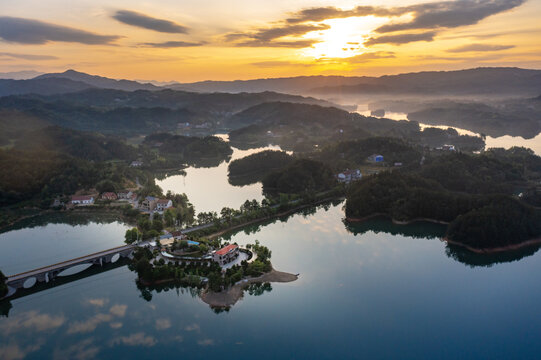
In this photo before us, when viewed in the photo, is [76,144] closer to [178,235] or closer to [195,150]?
[195,150]

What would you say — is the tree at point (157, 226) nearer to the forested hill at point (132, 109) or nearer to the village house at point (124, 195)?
the village house at point (124, 195)

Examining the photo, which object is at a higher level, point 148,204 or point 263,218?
point 148,204

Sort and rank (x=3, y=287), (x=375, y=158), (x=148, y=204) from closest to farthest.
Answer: (x=3, y=287) < (x=148, y=204) < (x=375, y=158)

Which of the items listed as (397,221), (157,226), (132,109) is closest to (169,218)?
(157,226)

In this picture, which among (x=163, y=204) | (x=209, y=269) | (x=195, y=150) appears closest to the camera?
(x=209, y=269)

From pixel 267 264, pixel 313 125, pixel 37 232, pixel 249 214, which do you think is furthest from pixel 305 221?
pixel 313 125

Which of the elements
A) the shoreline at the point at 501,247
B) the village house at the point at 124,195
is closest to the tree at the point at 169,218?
the village house at the point at 124,195

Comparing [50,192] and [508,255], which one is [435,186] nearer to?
[508,255]

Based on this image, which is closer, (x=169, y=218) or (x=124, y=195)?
(x=169, y=218)
